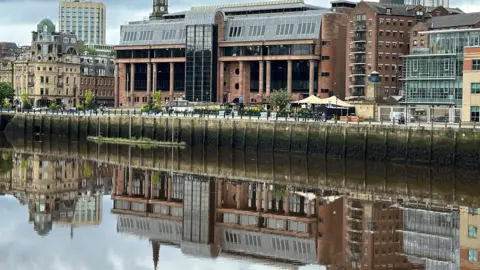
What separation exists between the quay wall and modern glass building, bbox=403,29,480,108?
2236cm

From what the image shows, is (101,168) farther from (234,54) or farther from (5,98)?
(5,98)

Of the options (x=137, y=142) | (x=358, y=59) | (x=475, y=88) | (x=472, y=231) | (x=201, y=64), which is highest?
(x=358, y=59)

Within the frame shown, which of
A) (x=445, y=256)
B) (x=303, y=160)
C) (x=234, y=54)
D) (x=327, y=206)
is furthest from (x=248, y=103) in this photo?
(x=445, y=256)

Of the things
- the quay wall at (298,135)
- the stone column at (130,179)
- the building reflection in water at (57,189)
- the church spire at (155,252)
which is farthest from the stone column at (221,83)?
the church spire at (155,252)

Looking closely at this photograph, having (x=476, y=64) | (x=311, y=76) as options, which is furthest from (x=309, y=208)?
(x=311, y=76)

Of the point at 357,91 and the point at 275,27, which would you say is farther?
the point at 275,27

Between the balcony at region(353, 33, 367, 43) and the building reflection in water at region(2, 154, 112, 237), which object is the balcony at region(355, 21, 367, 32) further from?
the building reflection in water at region(2, 154, 112, 237)

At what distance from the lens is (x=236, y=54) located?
157125 millimetres

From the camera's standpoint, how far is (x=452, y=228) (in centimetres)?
5312

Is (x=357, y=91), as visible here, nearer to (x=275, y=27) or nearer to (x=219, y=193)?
(x=275, y=27)

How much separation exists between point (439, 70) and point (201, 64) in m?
52.1

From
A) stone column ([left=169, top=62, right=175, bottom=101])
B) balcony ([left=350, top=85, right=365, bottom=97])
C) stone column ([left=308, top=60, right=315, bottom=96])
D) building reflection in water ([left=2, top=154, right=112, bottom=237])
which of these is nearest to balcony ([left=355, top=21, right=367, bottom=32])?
balcony ([left=350, top=85, right=365, bottom=97])

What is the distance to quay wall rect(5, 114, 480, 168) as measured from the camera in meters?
87.3

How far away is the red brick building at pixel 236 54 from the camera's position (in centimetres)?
14900
